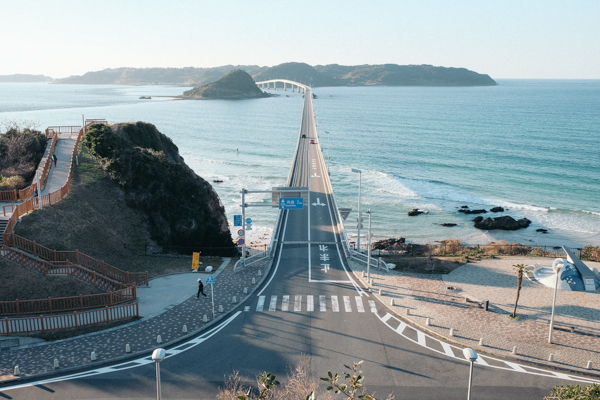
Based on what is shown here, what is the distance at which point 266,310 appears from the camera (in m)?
23.4

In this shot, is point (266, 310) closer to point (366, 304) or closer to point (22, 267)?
point (366, 304)

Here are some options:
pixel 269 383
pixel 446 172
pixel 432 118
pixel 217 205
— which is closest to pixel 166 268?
pixel 217 205

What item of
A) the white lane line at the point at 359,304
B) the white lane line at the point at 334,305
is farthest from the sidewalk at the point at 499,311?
the white lane line at the point at 334,305

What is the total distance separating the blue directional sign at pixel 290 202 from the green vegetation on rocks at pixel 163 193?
26.2 ft

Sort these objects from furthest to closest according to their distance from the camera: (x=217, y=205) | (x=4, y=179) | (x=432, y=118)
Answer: (x=432, y=118), (x=217, y=205), (x=4, y=179)

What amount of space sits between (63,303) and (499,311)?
2279 cm

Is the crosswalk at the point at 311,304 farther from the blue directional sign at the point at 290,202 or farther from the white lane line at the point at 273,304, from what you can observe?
the blue directional sign at the point at 290,202

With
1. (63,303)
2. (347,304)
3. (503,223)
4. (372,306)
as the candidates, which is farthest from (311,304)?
(503,223)

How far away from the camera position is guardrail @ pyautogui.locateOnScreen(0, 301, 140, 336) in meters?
19.6

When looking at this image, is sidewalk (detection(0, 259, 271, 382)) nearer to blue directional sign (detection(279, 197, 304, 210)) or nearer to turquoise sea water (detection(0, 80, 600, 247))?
blue directional sign (detection(279, 197, 304, 210))

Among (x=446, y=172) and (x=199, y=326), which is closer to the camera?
(x=199, y=326)

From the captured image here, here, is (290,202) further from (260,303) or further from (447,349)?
(447,349)

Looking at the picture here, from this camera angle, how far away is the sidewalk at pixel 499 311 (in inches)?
763

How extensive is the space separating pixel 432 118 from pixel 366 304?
136 m
